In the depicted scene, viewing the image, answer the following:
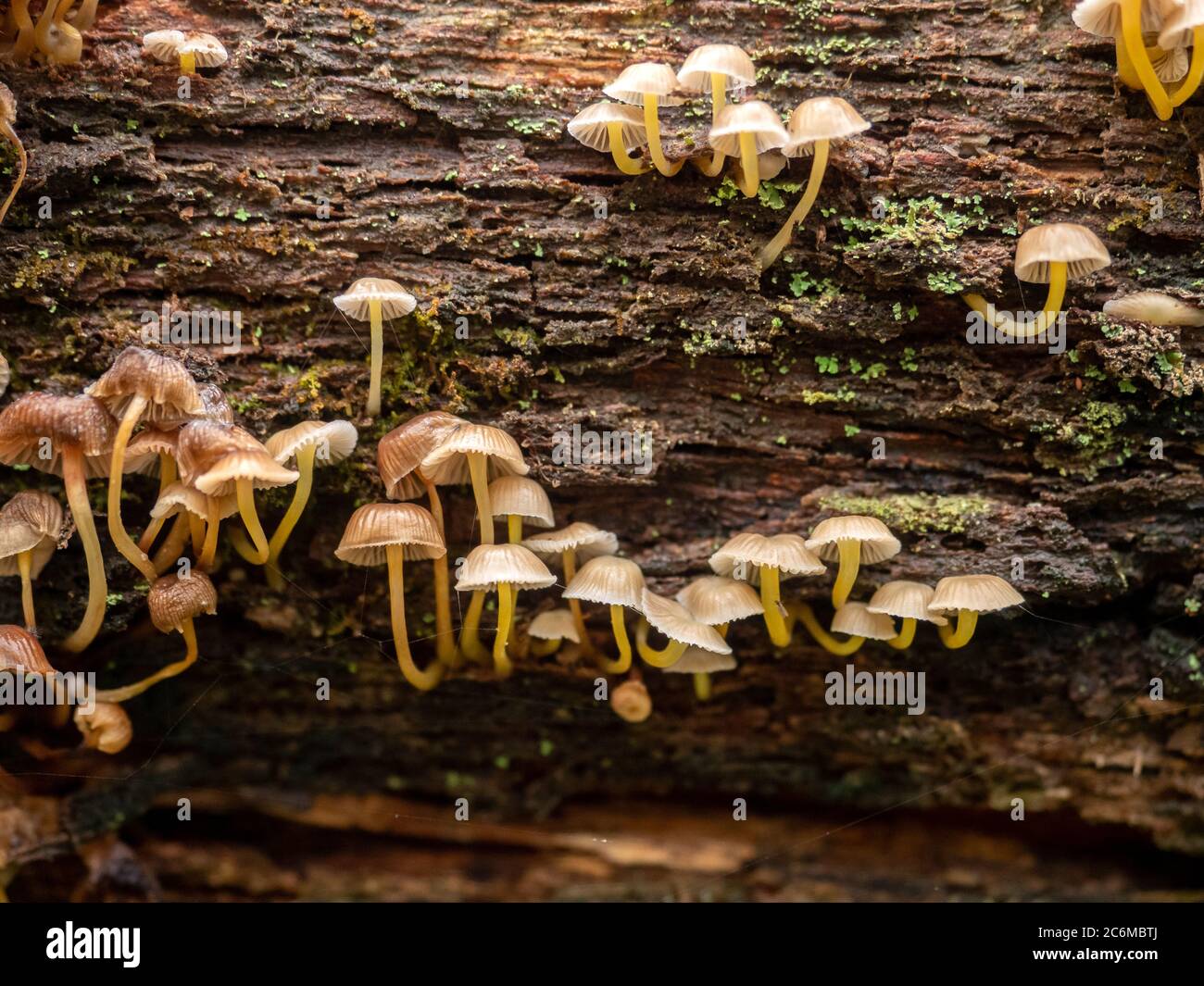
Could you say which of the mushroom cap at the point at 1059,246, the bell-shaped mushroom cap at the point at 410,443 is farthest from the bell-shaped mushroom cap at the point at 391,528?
the mushroom cap at the point at 1059,246

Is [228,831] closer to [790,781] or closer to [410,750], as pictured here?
[410,750]

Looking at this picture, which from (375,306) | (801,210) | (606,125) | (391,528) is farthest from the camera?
(606,125)

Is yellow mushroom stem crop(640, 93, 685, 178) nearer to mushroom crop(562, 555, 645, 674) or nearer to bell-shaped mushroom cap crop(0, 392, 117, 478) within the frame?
mushroom crop(562, 555, 645, 674)

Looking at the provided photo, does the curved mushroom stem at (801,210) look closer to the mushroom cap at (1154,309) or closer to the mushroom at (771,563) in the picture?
the mushroom at (771,563)

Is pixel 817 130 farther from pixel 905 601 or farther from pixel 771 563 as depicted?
pixel 905 601

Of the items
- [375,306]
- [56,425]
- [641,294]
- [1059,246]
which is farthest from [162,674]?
[1059,246]

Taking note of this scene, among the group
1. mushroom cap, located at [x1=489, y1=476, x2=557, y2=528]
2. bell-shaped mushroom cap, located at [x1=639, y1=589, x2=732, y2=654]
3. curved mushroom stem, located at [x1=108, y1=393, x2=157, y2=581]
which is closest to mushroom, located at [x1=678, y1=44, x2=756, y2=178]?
mushroom cap, located at [x1=489, y1=476, x2=557, y2=528]
